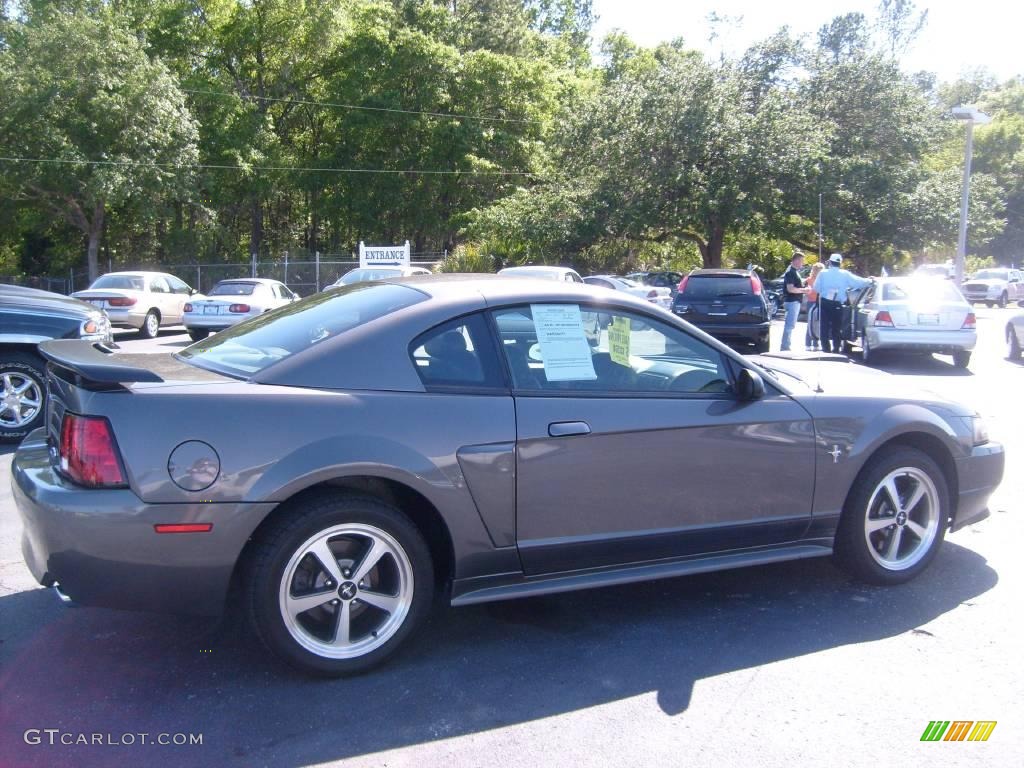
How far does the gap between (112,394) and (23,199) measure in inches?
1350

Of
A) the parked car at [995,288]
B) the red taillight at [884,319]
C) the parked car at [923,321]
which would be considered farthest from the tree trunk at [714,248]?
the red taillight at [884,319]

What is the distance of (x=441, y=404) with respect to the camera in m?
3.68

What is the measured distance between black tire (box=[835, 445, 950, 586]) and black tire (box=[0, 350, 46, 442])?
21.3ft

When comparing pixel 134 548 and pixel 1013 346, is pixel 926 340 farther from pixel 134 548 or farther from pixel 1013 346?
pixel 134 548

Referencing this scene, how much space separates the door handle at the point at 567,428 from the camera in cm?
382

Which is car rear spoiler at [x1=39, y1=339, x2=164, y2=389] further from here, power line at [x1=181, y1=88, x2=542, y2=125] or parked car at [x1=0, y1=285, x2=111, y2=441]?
power line at [x1=181, y1=88, x2=542, y2=125]

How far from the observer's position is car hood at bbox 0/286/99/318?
26.2ft

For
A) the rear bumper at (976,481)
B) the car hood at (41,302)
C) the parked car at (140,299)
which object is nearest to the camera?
the rear bumper at (976,481)

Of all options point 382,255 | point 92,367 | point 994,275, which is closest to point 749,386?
point 92,367

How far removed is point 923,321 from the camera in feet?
47.9

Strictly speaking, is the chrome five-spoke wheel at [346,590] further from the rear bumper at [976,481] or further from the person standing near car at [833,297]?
the person standing near car at [833,297]

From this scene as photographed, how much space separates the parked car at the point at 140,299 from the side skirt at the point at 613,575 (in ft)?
56.5

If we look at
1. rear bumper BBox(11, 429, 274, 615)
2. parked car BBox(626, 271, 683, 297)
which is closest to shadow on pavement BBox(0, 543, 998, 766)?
rear bumper BBox(11, 429, 274, 615)

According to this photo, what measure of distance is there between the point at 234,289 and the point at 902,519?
16152 millimetres
